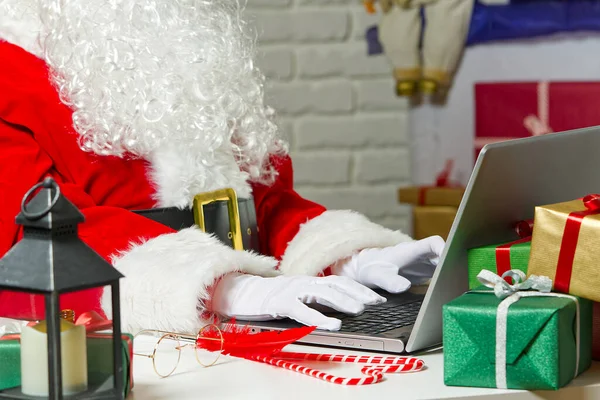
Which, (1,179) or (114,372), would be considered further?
(1,179)

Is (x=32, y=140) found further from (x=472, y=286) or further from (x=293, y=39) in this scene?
(x=293, y=39)

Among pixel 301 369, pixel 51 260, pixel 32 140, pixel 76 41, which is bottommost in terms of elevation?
pixel 301 369

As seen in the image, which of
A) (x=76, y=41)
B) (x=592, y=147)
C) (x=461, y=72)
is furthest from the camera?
(x=461, y=72)

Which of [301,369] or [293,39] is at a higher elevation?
[293,39]

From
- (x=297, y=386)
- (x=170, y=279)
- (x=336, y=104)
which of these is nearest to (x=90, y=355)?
(x=297, y=386)

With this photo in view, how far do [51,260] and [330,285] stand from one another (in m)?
0.42

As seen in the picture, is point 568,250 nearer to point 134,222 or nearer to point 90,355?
point 90,355

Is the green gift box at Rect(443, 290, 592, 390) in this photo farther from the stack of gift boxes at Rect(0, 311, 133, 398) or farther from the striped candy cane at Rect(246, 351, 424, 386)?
the stack of gift boxes at Rect(0, 311, 133, 398)

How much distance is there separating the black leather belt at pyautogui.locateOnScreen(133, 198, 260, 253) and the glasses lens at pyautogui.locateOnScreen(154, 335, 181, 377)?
0.87 feet

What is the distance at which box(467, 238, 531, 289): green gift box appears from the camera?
100 centimetres

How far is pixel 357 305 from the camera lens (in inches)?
42.9

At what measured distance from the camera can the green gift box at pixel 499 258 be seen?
1.00m

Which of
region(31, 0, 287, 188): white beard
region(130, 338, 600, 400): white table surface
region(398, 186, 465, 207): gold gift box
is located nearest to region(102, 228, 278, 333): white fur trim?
region(130, 338, 600, 400): white table surface

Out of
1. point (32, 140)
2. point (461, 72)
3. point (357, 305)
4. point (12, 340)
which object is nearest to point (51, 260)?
point (12, 340)
